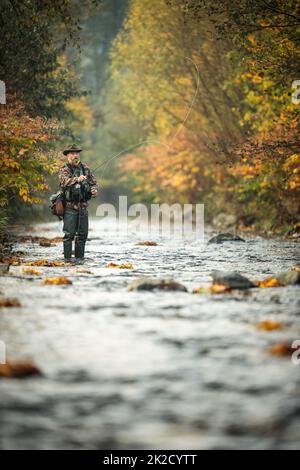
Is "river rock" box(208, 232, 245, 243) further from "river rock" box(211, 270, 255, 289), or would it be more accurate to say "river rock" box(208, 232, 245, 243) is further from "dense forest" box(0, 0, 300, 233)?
"river rock" box(211, 270, 255, 289)

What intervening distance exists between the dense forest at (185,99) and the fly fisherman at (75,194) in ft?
2.69

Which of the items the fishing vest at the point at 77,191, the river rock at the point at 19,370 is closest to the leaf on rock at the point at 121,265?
the fishing vest at the point at 77,191

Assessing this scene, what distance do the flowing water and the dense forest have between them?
6.01 metres

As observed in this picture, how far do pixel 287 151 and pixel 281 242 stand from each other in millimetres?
2096

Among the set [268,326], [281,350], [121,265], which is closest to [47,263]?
[121,265]

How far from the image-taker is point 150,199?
135 feet

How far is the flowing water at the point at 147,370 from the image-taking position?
4105 millimetres

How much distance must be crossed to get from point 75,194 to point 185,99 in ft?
55.3

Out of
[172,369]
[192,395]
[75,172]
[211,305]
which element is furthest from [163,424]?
[75,172]

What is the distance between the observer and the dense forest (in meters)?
15.3

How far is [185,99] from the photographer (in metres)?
28.9

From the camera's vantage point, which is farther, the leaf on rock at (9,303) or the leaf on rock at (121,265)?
the leaf on rock at (121,265)

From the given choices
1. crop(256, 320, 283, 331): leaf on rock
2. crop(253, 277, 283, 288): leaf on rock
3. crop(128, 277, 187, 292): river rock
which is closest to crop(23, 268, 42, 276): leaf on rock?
crop(128, 277, 187, 292): river rock

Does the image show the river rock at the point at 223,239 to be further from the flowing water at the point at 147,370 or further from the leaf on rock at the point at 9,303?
the leaf on rock at the point at 9,303
